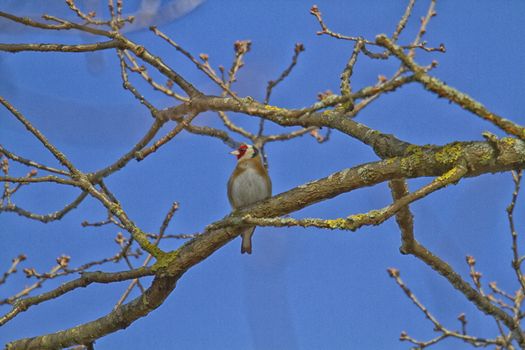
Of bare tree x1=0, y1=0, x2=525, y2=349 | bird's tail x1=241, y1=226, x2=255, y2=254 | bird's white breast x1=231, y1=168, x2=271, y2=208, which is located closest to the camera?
bare tree x1=0, y1=0, x2=525, y2=349

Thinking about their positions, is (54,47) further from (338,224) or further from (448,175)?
(448,175)

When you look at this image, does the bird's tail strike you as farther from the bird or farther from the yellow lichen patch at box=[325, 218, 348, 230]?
the yellow lichen patch at box=[325, 218, 348, 230]

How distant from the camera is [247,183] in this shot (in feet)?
16.9

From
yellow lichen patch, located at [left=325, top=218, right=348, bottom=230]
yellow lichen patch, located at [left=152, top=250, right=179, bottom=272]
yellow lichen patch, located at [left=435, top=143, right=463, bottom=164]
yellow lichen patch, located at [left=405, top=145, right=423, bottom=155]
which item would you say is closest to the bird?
yellow lichen patch, located at [left=152, top=250, right=179, bottom=272]

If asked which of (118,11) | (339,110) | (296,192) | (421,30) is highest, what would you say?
(118,11)

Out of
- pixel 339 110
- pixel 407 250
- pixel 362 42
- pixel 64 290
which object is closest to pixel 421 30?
pixel 362 42

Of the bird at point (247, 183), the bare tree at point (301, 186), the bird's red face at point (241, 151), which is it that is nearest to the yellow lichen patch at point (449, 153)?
the bare tree at point (301, 186)

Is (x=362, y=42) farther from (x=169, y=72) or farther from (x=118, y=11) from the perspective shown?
(x=118, y=11)

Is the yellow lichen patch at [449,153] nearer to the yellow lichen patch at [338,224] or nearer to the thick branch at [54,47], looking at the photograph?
the yellow lichen patch at [338,224]

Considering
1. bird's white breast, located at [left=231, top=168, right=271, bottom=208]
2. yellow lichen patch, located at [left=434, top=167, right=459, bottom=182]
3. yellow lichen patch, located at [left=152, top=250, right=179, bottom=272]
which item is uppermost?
bird's white breast, located at [left=231, top=168, right=271, bottom=208]

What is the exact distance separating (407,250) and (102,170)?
1.79 meters

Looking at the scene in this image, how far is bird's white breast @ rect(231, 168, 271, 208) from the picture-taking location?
511cm

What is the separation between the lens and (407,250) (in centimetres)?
369

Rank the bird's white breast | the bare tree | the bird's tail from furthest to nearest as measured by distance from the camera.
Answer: the bird's tail → the bird's white breast → the bare tree
